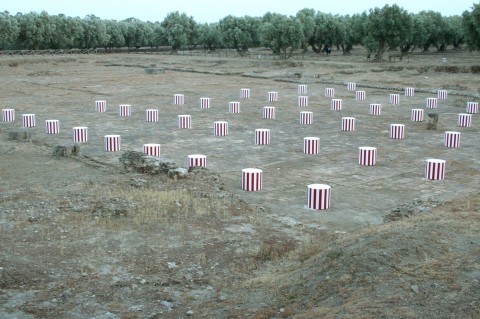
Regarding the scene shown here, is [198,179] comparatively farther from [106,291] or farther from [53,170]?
[106,291]

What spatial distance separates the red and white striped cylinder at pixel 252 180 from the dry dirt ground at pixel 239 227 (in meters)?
0.33

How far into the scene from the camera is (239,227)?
48.2 feet

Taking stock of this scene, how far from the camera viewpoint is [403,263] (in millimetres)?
10062

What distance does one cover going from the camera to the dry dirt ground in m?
9.88

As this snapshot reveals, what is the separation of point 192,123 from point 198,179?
14278mm

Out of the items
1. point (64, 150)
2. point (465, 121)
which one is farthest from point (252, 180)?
point (465, 121)

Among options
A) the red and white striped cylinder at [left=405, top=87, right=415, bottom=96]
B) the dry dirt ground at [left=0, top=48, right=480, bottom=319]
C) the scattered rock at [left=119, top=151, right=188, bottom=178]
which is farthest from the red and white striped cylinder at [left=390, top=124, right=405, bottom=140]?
the red and white striped cylinder at [left=405, top=87, right=415, bottom=96]

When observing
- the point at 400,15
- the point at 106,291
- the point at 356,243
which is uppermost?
the point at 400,15

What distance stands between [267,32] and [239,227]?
73.3 meters

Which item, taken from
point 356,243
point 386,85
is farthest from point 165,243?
point 386,85

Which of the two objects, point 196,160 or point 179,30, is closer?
point 196,160

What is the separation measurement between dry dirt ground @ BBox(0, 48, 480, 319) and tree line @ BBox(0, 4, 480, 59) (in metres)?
44.8

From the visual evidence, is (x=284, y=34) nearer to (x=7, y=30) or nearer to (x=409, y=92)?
(x=409, y=92)

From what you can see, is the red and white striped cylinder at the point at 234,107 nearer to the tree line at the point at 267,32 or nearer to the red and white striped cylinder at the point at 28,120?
the red and white striped cylinder at the point at 28,120
